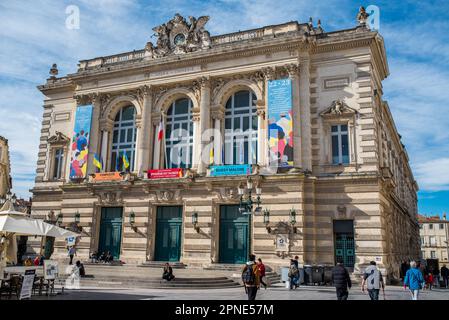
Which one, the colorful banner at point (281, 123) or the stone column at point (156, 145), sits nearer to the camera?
the colorful banner at point (281, 123)

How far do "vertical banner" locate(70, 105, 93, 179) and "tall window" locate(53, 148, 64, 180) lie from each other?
8.80ft

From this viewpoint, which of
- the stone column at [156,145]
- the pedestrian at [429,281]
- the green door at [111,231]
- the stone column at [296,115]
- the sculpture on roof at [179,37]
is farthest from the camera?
the sculpture on roof at [179,37]

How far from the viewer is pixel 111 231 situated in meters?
33.3

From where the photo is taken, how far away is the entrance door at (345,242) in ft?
88.6

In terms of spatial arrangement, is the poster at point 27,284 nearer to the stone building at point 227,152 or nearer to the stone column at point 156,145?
the stone building at point 227,152

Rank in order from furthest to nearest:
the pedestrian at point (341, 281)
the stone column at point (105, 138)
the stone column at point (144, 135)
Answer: the stone column at point (105, 138)
the stone column at point (144, 135)
the pedestrian at point (341, 281)

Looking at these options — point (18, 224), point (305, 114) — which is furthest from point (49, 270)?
point (305, 114)

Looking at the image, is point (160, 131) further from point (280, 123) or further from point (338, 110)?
point (338, 110)

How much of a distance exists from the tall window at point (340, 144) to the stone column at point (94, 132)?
1941cm

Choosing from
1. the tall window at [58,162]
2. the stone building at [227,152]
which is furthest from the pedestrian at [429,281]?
the tall window at [58,162]

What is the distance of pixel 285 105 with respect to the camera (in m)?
29.2

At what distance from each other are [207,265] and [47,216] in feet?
54.0

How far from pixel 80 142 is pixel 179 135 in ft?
28.8
